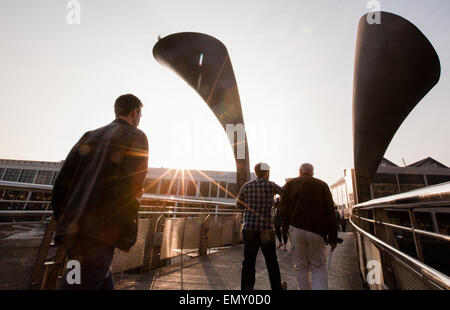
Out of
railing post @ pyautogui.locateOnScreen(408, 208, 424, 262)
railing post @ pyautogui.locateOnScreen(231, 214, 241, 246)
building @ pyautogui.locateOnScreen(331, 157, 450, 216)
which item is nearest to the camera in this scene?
railing post @ pyautogui.locateOnScreen(408, 208, 424, 262)

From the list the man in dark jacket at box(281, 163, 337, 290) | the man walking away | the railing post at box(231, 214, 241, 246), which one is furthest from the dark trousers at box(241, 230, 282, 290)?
the railing post at box(231, 214, 241, 246)

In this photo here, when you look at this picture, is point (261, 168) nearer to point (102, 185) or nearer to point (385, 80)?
point (102, 185)

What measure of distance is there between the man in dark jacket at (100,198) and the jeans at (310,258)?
2129 millimetres

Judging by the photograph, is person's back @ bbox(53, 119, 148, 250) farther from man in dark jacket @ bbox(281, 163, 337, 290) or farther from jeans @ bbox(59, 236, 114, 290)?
man in dark jacket @ bbox(281, 163, 337, 290)

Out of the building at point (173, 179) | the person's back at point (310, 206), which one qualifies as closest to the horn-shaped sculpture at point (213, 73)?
the person's back at point (310, 206)

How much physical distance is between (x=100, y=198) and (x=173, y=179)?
43237 mm

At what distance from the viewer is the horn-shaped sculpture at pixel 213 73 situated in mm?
11031

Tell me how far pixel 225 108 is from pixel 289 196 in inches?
344

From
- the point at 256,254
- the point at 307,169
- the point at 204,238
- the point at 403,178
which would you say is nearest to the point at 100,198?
the point at 256,254

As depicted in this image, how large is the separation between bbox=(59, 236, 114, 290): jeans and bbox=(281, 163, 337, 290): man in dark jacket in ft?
7.29

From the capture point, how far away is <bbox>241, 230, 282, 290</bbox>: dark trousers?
2.93m
